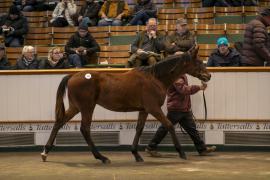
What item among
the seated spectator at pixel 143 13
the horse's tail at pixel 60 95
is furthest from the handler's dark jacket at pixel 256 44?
the seated spectator at pixel 143 13

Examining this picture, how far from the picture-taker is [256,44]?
38.3ft

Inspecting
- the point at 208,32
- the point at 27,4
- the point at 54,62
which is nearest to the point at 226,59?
the point at 54,62

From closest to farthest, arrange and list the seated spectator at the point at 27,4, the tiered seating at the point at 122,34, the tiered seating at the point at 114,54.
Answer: the tiered seating at the point at 114,54 → the tiered seating at the point at 122,34 → the seated spectator at the point at 27,4

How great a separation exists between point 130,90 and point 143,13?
19.3 ft

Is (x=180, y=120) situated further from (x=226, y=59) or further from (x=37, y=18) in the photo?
(x=37, y=18)

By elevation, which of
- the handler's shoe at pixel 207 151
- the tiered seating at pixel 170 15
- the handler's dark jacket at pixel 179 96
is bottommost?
the handler's shoe at pixel 207 151

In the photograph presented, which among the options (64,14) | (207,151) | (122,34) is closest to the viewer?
(207,151)

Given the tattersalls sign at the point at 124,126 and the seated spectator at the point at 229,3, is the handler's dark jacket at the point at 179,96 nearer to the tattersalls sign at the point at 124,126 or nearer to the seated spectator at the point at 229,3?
the tattersalls sign at the point at 124,126

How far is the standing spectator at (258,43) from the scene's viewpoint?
11641 mm

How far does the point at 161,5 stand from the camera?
17.9 m

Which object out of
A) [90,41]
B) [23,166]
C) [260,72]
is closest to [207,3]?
[90,41]

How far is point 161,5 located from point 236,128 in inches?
286

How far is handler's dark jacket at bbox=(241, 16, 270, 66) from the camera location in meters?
11.6

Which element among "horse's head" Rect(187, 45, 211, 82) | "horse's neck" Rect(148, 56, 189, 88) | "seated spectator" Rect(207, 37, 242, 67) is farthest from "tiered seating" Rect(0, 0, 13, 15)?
"horse's head" Rect(187, 45, 211, 82)
